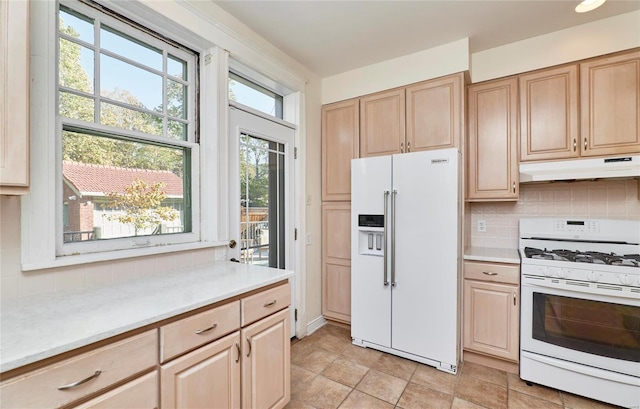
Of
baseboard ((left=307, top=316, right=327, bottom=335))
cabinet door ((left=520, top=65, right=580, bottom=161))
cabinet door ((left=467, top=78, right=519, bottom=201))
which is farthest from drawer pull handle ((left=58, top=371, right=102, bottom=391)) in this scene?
cabinet door ((left=520, top=65, right=580, bottom=161))

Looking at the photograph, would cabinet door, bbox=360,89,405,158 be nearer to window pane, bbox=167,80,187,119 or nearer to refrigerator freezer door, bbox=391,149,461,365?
refrigerator freezer door, bbox=391,149,461,365

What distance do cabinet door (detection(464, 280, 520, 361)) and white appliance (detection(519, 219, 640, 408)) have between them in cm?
9

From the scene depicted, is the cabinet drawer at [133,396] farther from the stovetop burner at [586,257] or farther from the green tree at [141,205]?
the stovetop burner at [586,257]

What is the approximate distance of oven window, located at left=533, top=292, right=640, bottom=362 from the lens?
1.81 meters

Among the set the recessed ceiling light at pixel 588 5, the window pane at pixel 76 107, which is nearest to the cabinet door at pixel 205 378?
the window pane at pixel 76 107

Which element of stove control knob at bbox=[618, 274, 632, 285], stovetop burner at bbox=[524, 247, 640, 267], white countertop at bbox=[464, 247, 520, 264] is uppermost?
stovetop burner at bbox=[524, 247, 640, 267]

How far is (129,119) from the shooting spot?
1.70m

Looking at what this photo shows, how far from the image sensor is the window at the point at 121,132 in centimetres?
147

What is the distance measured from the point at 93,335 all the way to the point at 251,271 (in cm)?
89

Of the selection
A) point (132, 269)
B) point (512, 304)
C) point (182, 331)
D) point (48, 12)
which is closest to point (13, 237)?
point (132, 269)

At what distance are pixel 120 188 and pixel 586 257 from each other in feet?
10.1

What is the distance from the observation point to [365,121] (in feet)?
9.61

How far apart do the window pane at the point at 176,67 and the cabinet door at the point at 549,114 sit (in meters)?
2.70

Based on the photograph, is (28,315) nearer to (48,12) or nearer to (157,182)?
(157,182)
